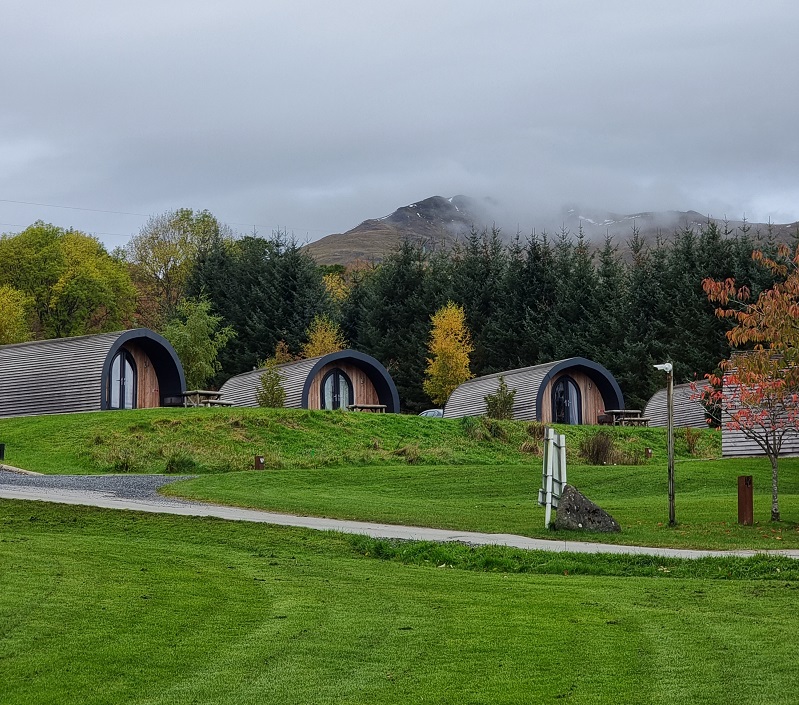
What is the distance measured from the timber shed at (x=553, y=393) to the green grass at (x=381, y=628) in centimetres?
3253

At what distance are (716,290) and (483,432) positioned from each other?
18427 millimetres

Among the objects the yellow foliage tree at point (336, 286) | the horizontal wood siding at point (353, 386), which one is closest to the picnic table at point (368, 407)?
the horizontal wood siding at point (353, 386)

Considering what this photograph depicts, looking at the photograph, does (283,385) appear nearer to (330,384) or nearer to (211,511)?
(330,384)

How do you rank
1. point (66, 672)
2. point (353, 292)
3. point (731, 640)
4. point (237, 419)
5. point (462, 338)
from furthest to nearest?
point (353, 292) < point (462, 338) < point (237, 419) < point (731, 640) < point (66, 672)

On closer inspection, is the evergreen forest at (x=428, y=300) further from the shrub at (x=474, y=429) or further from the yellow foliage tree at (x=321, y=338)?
the shrub at (x=474, y=429)

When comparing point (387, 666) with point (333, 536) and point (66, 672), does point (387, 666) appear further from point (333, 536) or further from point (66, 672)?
point (333, 536)

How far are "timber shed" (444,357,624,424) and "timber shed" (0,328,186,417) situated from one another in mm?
14129

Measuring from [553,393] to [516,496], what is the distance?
24690mm

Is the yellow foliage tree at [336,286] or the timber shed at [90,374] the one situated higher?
the yellow foliage tree at [336,286]

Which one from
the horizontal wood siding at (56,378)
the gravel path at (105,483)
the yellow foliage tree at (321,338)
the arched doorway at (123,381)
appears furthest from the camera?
the yellow foliage tree at (321,338)

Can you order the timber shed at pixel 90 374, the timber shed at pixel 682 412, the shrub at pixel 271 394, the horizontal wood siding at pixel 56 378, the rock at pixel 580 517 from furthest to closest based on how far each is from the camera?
the timber shed at pixel 682 412, the shrub at pixel 271 394, the timber shed at pixel 90 374, the horizontal wood siding at pixel 56 378, the rock at pixel 580 517

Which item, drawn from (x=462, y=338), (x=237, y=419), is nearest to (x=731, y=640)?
(x=237, y=419)

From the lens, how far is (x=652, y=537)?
52.4ft

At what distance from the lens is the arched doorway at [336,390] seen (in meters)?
46.0
